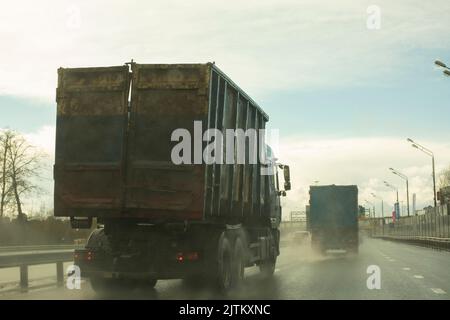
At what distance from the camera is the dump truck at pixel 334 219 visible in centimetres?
3244

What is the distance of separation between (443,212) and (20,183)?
38351 mm

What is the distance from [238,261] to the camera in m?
12.6

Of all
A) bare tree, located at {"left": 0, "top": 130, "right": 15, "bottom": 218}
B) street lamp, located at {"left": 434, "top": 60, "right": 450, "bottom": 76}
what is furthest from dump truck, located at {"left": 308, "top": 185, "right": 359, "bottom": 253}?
bare tree, located at {"left": 0, "top": 130, "right": 15, "bottom": 218}

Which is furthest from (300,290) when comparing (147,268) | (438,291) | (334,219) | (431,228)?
(431,228)

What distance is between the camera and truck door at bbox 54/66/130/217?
35.3 feet

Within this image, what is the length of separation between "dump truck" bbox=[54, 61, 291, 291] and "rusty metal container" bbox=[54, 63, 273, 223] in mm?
17

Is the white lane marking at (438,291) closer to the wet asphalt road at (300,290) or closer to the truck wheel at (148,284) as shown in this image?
the wet asphalt road at (300,290)

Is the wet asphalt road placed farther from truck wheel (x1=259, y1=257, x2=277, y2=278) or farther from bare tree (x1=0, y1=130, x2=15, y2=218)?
bare tree (x1=0, y1=130, x2=15, y2=218)

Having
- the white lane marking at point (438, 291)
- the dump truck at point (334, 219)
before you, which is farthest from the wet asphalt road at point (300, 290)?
the dump truck at point (334, 219)

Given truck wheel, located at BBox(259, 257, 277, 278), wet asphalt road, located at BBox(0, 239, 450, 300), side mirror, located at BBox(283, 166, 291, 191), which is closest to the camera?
wet asphalt road, located at BBox(0, 239, 450, 300)

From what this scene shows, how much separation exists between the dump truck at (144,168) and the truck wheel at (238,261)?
2.42 ft

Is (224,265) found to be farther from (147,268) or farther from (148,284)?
(148,284)

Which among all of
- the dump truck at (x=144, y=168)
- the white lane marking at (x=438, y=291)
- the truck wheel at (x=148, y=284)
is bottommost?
the white lane marking at (x=438, y=291)

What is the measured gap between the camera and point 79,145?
1100cm
